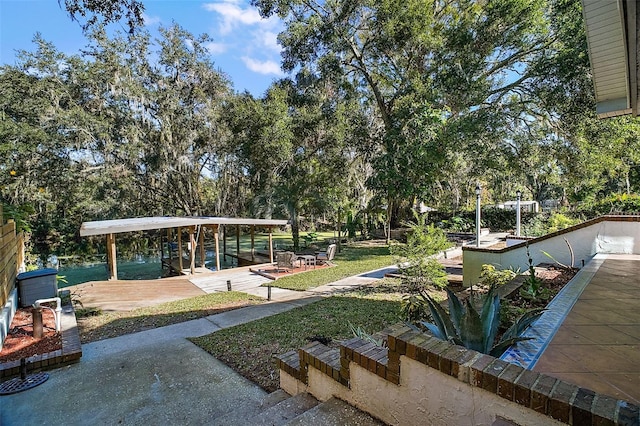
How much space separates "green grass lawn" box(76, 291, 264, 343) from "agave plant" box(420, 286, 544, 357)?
5.20m

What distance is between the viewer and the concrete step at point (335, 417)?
1.89 m

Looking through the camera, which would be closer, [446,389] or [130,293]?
[446,389]

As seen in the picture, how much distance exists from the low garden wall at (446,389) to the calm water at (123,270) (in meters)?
12.1

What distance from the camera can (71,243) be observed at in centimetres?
2077

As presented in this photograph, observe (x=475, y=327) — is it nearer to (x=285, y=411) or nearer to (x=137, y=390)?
(x=285, y=411)

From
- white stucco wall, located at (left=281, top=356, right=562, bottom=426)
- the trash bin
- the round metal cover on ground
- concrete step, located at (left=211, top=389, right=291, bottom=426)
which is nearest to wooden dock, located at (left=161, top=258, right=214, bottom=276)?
the trash bin

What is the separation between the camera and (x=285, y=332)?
4.97m

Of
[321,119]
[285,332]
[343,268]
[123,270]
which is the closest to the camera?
[285,332]

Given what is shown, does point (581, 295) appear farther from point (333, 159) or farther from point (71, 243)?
point (71, 243)

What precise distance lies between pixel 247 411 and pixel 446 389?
1923 millimetres

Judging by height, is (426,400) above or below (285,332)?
above

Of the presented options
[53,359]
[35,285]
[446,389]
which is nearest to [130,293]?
[35,285]

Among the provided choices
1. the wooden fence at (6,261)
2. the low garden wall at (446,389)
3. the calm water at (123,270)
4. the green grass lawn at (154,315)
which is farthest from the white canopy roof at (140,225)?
the low garden wall at (446,389)

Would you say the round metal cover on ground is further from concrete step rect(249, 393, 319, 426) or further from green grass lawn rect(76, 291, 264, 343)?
concrete step rect(249, 393, 319, 426)
